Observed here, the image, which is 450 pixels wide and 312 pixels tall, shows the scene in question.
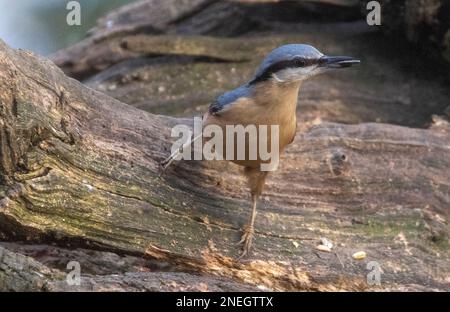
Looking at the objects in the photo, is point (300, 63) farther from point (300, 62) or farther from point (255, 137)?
point (255, 137)

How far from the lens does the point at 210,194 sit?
130 inches

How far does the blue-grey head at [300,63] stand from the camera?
315 centimetres

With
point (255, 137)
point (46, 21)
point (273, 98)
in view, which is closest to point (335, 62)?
point (273, 98)

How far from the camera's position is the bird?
317 cm

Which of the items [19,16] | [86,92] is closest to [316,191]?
[86,92]

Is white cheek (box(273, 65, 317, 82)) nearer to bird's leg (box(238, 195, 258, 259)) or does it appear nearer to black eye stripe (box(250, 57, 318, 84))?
black eye stripe (box(250, 57, 318, 84))

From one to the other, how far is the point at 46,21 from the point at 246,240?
15.8 ft

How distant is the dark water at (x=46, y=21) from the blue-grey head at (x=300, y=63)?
147 inches

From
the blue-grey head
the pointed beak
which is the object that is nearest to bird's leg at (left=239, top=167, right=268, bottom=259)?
the blue-grey head

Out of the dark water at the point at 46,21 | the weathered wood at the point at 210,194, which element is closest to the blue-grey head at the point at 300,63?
the weathered wood at the point at 210,194

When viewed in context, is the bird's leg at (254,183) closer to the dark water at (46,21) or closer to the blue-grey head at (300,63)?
the blue-grey head at (300,63)

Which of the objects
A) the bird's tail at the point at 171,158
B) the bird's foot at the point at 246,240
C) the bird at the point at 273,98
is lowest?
the bird's foot at the point at 246,240

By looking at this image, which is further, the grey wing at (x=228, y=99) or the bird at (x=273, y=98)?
the grey wing at (x=228, y=99)

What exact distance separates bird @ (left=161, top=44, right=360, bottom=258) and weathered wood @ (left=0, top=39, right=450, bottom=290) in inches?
6.3
